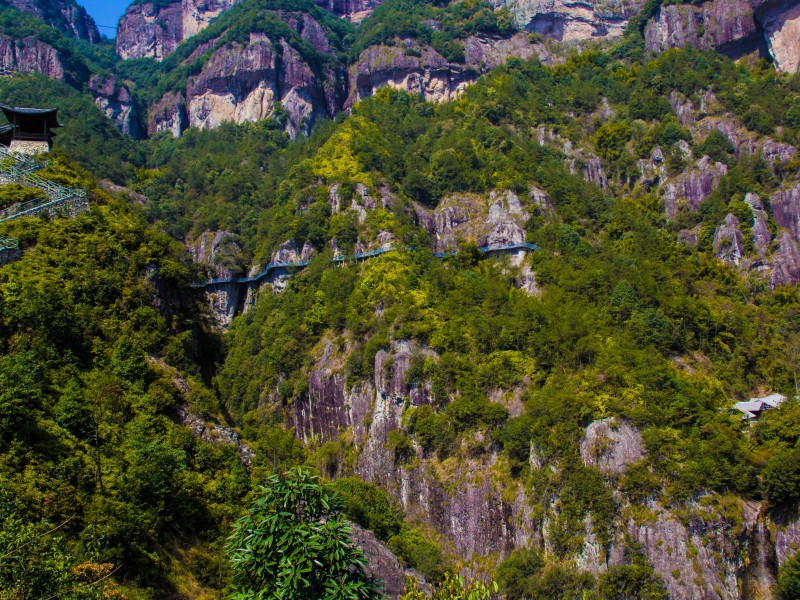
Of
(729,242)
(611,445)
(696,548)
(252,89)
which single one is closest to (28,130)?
(611,445)

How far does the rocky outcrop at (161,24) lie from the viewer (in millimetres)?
141750

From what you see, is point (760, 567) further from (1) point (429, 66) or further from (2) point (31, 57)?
(2) point (31, 57)

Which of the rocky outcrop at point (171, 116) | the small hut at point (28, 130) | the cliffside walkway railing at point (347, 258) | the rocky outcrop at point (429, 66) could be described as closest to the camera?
the small hut at point (28, 130)

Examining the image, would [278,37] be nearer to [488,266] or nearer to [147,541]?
[488,266]

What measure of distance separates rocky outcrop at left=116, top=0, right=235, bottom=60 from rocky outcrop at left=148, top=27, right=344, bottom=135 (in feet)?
113

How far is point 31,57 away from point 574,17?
294 ft

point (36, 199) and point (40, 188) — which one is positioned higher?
point (40, 188)

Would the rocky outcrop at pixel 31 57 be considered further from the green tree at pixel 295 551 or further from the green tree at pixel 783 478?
the green tree at pixel 295 551

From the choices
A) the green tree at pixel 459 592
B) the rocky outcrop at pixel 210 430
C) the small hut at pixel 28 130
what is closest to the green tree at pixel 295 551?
the green tree at pixel 459 592

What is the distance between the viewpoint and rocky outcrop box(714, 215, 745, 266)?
74.9m

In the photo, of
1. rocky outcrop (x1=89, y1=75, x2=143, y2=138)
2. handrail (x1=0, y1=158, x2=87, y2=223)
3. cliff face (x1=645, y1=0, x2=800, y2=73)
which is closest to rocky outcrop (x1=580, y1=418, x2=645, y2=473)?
handrail (x1=0, y1=158, x2=87, y2=223)

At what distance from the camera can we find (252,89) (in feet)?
358

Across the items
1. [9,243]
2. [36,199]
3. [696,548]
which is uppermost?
[36,199]

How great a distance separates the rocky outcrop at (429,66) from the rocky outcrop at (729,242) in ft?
152
